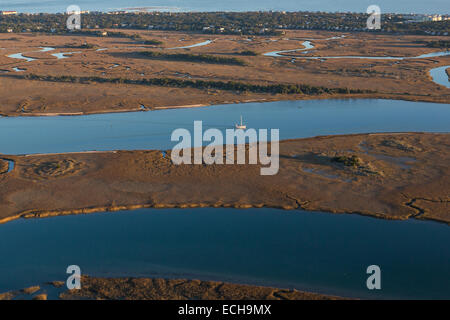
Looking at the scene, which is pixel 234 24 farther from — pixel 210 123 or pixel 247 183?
pixel 247 183

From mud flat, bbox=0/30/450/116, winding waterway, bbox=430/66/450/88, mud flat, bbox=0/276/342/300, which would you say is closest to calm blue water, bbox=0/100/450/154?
mud flat, bbox=0/30/450/116

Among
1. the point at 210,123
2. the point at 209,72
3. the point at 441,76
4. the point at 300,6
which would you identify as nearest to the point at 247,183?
the point at 210,123

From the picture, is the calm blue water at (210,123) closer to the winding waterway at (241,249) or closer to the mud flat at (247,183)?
the mud flat at (247,183)

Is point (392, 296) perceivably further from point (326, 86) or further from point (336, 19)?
point (336, 19)

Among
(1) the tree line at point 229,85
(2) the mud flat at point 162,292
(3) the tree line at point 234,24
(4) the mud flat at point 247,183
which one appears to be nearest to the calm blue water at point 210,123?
(4) the mud flat at point 247,183

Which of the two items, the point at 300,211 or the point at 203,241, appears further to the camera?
the point at 300,211

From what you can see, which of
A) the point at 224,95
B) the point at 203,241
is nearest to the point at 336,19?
the point at 224,95
